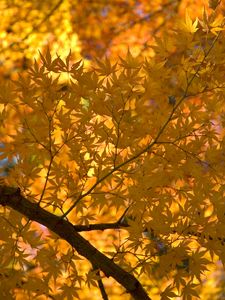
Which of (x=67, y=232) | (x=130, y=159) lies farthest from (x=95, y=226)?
(x=130, y=159)

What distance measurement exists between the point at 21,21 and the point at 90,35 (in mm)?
1041

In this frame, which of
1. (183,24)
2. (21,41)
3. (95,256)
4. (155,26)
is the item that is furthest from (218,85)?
(155,26)

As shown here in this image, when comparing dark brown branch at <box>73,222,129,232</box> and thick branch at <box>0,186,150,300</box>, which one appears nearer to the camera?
thick branch at <box>0,186,150,300</box>

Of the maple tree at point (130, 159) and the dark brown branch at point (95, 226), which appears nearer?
the maple tree at point (130, 159)

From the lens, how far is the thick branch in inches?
53.1

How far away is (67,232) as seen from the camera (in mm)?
1424

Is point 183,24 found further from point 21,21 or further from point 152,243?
point 21,21

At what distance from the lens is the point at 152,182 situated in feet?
4.54

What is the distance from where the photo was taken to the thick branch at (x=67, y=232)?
1.35m

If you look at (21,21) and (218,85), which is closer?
(218,85)

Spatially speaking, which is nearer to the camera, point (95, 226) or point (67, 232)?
point (67, 232)

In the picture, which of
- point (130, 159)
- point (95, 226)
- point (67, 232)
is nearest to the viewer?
point (130, 159)

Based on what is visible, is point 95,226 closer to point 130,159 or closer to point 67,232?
point 67,232

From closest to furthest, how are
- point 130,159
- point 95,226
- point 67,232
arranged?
point 130,159, point 67,232, point 95,226
